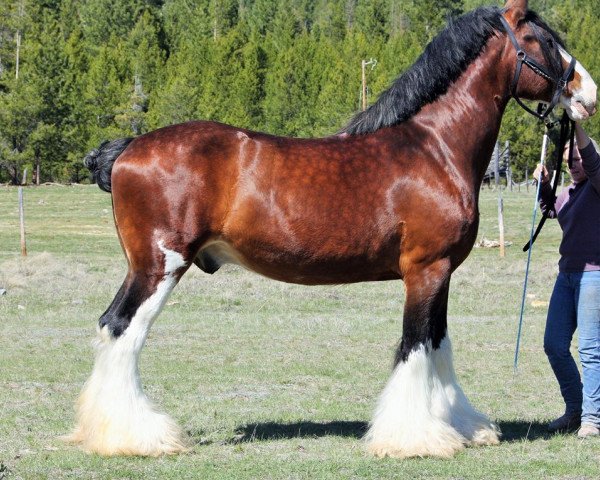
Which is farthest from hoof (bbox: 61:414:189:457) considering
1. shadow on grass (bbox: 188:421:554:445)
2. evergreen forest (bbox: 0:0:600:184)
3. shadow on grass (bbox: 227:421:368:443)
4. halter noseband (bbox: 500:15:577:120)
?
evergreen forest (bbox: 0:0:600:184)

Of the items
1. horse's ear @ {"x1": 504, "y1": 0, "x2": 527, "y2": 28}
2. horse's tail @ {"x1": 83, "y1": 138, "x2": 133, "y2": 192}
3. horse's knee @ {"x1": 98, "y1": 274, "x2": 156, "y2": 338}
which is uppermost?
horse's ear @ {"x1": 504, "y1": 0, "x2": 527, "y2": 28}

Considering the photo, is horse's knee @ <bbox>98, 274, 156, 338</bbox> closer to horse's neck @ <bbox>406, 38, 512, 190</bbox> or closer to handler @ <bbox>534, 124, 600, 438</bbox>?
horse's neck @ <bbox>406, 38, 512, 190</bbox>

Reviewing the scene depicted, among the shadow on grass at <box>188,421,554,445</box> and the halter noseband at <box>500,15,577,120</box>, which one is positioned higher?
the halter noseband at <box>500,15,577,120</box>

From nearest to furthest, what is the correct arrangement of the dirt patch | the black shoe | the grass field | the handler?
the grass field
the handler
the black shoe
the dirt patch

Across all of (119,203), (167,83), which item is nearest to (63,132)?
(167,83)

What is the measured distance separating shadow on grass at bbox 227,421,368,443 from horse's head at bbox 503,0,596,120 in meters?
2.80

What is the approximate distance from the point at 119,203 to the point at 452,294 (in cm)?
1078

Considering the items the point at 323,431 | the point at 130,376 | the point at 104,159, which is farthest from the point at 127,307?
the point at 323,431

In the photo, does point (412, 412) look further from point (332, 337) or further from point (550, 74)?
point (332, 337)

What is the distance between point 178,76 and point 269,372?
68402 millimetres

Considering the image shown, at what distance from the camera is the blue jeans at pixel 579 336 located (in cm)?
730

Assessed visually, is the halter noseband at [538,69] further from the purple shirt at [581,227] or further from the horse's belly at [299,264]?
the horse's belly at [299,264]

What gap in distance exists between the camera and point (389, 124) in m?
7.00

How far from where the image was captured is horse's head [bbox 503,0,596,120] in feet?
22.6
